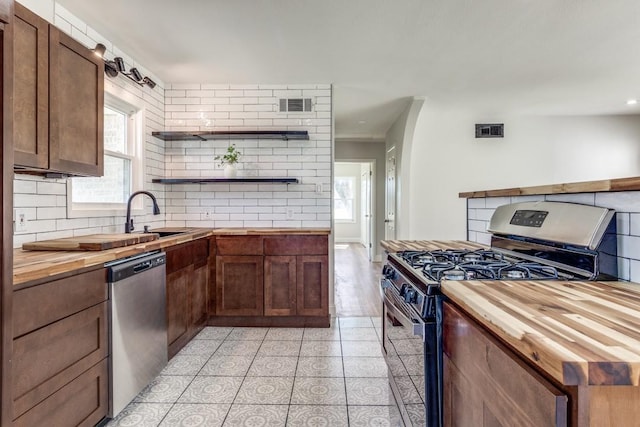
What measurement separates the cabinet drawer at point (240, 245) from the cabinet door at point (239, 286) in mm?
45

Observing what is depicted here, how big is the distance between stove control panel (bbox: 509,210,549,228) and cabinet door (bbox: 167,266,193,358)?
84.4 inches

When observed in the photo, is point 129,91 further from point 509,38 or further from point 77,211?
point 509,38

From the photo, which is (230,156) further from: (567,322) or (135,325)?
(567,322)

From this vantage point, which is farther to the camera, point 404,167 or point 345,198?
point 345,198

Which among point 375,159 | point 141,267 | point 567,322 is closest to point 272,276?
point 141,267

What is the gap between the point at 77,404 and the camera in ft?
5.03

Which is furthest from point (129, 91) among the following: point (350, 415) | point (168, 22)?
point (350, 415)

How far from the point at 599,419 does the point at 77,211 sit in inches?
109

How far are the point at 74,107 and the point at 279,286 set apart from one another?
2016mm

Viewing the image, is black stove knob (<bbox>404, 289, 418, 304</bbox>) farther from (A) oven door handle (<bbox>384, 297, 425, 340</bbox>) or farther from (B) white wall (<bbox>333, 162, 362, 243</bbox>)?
(B) white wall (<bbox>333, 162, 362, 243</bbox>)

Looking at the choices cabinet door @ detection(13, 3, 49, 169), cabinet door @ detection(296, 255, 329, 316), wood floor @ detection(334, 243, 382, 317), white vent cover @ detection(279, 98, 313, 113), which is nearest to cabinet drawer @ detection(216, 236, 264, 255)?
cabinet door @ detection(296, 255, 329, 316)

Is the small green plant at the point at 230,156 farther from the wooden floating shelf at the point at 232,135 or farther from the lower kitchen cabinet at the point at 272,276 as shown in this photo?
the lower kitchen cabinet at the point at 272,276

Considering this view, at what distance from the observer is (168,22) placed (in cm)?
237

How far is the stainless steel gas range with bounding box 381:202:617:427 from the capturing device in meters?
1.12
